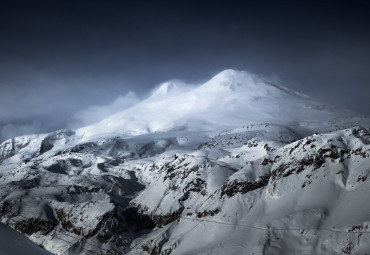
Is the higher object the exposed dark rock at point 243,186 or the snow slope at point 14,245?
the snow slope at point 14,245

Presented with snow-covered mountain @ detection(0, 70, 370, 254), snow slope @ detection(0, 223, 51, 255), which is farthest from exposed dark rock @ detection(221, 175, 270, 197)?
snow slope @ detection(0, 223, 51, 255)

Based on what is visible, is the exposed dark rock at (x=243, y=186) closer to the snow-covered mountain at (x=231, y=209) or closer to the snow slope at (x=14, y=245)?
the snow-covered mountain at (x=231, y=209)

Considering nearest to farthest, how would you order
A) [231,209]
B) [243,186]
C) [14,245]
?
[14,245]
[231,209]
[243,186]

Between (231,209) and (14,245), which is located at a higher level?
(14,245)

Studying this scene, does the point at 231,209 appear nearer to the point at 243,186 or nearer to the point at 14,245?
the point at 243,186

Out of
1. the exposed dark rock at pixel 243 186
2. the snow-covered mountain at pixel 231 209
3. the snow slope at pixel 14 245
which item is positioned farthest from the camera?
the exposed dark rock at pixel 243 186

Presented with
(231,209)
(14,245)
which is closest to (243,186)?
(231,209)

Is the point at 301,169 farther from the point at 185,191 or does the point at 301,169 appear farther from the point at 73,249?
the point at 73,249

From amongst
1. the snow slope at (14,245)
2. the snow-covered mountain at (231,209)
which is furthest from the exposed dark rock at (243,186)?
the snow slope at (14,245)

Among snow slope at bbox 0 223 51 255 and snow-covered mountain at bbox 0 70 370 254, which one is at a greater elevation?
snow slope at bbox 0 223 51 255

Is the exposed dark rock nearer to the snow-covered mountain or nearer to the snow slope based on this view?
the snow-covered mountain

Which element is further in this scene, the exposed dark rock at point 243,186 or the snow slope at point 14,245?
the exposed dark rock at point 243,186
